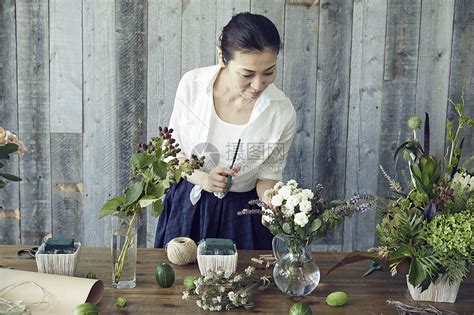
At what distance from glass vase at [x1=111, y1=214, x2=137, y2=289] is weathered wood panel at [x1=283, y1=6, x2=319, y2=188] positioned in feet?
4.97

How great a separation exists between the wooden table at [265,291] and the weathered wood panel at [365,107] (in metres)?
1.14

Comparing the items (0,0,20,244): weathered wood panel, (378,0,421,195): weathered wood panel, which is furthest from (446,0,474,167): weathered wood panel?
(0,0,20,244): weathered wood panel

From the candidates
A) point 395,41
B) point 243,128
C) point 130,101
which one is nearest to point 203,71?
point 243,128

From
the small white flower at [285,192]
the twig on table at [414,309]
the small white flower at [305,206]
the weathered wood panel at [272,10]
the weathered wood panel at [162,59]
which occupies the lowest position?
the twig on table at [414,309]

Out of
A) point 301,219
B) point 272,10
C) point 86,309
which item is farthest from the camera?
point 272,10

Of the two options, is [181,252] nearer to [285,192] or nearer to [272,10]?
[285,192]

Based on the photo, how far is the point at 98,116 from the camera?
10.6 ft

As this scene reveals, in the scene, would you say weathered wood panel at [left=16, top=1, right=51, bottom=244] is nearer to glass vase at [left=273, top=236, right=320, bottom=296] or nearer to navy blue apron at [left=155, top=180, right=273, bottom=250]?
navy blue apron at [left=155, top=180, right=273, bottom=250]

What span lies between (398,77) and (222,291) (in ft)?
5.98

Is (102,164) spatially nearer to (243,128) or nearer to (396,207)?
(243,128)

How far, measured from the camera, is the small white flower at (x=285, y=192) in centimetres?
184

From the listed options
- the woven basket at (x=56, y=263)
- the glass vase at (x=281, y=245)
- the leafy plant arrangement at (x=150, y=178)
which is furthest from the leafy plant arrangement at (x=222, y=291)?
the woven basket at (x=56, y=263)

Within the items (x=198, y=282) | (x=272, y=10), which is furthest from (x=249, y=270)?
(x=272, y=10)

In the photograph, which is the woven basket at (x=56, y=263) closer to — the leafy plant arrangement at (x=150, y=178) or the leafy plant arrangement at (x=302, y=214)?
the leafy plant arrangement at (x=150, y=178)
